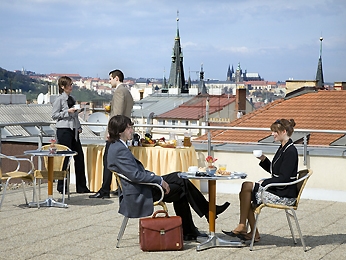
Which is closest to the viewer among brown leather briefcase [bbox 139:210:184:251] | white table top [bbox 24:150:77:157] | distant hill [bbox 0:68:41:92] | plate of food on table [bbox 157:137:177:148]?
brown leather briefcase [bbox 139:210:184:251]

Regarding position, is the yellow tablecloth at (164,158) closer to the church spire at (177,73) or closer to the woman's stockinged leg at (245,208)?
the woman's stockinged leg at (245,208)

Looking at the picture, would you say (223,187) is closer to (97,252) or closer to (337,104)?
(97,252)

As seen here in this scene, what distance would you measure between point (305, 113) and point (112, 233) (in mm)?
20657

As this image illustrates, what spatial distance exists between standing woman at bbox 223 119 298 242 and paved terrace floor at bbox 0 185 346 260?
0.96ft

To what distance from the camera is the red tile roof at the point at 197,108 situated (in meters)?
96.9

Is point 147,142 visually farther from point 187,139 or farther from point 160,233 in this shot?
point 160,233

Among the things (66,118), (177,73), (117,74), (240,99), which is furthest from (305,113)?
(177,73)

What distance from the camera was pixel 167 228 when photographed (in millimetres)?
6207

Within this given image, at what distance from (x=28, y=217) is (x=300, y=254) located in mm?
3455

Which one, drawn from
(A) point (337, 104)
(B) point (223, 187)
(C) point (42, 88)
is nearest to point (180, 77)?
(C) point (42, 88)

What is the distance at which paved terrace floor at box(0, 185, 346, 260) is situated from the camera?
620 cm

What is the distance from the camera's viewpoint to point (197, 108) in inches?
4013

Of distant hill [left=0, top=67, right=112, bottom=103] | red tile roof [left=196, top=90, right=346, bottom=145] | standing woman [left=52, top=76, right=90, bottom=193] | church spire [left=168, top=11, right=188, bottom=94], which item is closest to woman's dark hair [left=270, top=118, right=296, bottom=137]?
standing woman [left=52, top=76, right=90, bottom=193]

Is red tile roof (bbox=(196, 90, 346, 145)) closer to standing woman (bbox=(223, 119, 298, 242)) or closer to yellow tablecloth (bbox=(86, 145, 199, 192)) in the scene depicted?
yellow tablecloth (bbox=(86, 145, 199, 192))
